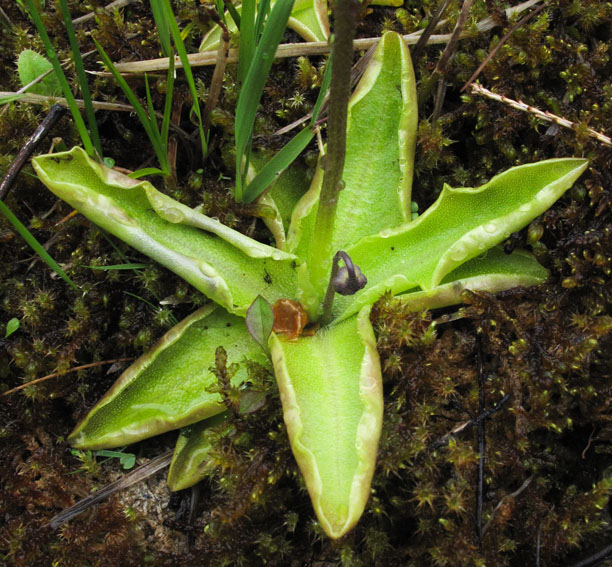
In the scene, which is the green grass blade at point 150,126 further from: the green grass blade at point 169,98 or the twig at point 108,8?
the twig at point 108,8

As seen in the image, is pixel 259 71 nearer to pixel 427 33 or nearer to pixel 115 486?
pixel 427 33

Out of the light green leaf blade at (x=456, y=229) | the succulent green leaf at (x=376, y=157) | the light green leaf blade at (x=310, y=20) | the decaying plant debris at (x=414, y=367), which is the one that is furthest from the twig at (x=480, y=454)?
the light green leaf blade at (x=310, y=20)

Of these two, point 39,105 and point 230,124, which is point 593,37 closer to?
point 230,124

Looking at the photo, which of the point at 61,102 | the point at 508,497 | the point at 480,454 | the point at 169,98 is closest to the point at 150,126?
the point at 169,98

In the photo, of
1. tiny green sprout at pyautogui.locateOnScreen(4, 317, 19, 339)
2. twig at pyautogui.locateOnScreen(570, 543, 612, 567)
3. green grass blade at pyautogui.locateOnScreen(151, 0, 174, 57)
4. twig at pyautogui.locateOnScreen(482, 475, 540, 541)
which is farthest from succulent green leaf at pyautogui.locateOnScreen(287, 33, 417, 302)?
twig at pyautogui.locateOnScreen(570, 543, 612, 567)

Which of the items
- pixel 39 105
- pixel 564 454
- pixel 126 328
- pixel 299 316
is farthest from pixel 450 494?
pixel 39 105

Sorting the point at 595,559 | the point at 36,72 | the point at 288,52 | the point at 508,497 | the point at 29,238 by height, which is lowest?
the point at 595,559
